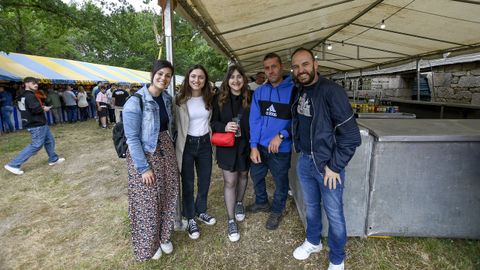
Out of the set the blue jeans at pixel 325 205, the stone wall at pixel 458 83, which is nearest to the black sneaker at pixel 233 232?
the blue jeans at pixel 325 205

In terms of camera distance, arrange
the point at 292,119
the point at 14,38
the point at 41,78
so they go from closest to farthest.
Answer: the point at 292,119, the point at 14,38, the point at 41,78

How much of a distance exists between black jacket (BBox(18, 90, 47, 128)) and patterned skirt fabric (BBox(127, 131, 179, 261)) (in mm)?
3785

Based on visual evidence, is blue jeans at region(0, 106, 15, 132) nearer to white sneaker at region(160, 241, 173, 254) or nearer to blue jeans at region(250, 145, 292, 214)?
white sneaker at region(160, 241, 173, 254)

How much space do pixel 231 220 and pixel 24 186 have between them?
3.92 metres

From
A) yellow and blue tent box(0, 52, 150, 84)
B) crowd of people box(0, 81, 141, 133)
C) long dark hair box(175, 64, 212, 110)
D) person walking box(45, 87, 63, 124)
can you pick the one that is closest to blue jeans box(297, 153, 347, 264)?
long dark hair box(175, 64, 212, 110)

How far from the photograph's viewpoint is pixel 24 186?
4.39 metres

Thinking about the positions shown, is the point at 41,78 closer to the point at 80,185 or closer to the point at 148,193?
the point at 80,185

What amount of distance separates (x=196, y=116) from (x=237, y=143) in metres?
0.51

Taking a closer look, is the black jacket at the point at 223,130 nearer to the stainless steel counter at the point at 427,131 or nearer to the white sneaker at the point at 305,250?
the white sneaker at the point at 305,250

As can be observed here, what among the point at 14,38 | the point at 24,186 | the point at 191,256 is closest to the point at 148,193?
the point at 191,256

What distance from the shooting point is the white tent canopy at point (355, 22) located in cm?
299

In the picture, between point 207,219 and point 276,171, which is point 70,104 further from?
point 276,171

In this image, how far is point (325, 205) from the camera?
6.98 ft

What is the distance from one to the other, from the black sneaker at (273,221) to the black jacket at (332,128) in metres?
1.19
